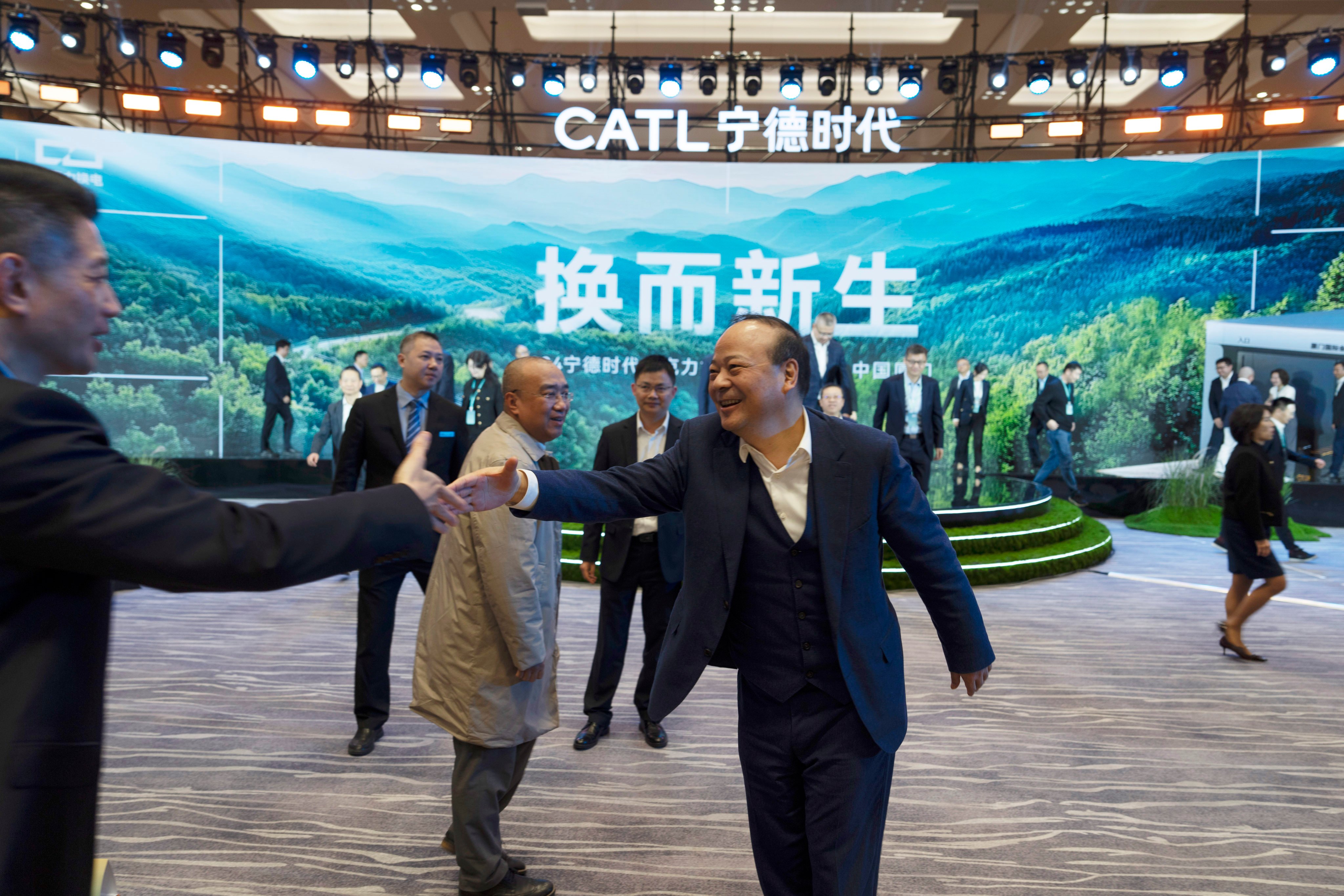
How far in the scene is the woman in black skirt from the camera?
4.95m

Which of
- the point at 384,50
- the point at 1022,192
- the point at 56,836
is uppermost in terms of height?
the point at 384,50

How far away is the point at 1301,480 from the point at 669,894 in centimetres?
1139

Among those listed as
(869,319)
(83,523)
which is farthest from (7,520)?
(869,319)

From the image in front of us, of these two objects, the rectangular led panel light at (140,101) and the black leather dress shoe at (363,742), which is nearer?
the black leather dress shoe at (363,742)

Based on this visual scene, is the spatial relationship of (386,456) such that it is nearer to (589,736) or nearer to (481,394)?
(589,736)

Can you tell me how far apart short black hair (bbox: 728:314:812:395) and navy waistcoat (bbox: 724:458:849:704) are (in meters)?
0.24

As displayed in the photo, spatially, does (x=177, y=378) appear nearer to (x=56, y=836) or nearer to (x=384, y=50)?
(x=384, y=50)

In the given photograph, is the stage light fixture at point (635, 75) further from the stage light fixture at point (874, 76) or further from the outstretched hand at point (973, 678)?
the outstretched hand at point (973, 678)

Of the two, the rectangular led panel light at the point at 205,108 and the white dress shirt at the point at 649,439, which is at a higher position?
the rectangular led panel light at the point at 205,108

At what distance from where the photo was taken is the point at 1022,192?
1232 centimetres

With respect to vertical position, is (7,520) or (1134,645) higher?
(7,520)

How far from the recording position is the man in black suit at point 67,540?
3.20 feet

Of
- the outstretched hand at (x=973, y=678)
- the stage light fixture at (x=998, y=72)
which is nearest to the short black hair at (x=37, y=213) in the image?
the outstretched hand at (x=973, y=678)

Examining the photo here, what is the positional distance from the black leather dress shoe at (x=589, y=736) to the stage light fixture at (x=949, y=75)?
37.8ft
